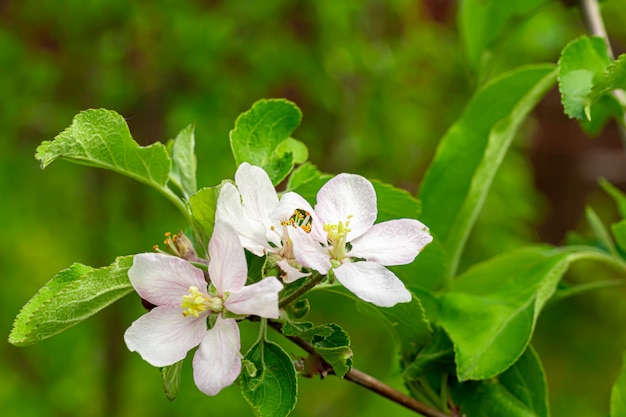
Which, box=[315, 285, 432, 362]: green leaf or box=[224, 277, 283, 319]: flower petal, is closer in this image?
box=[224, 277, 283, 319]: flower petal

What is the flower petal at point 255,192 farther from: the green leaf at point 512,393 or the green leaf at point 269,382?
the green leaf at point 512,393

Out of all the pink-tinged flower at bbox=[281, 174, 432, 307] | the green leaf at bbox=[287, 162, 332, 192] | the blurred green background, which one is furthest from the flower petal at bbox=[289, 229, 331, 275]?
the blurred green background

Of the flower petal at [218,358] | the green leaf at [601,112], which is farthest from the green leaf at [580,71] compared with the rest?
the flower petal at [218,358]

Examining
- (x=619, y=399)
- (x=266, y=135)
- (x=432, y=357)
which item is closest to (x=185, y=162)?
(x=266, y=135)

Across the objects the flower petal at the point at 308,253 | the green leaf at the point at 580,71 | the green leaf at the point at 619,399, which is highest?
the green leaf at the point at 580,71

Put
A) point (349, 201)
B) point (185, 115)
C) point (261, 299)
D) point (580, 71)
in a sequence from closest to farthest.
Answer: point (261, 299), point (349, 201), point (580, 71), point (185, 115)

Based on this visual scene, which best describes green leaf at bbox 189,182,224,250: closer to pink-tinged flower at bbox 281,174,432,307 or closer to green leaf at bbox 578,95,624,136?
pink-tinged flower at bbox 281,174,432,307

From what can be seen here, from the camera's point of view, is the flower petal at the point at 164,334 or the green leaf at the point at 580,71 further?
the green leaf at the point at 580,71

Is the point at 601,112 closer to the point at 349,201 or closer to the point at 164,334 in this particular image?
the point at 349,201
